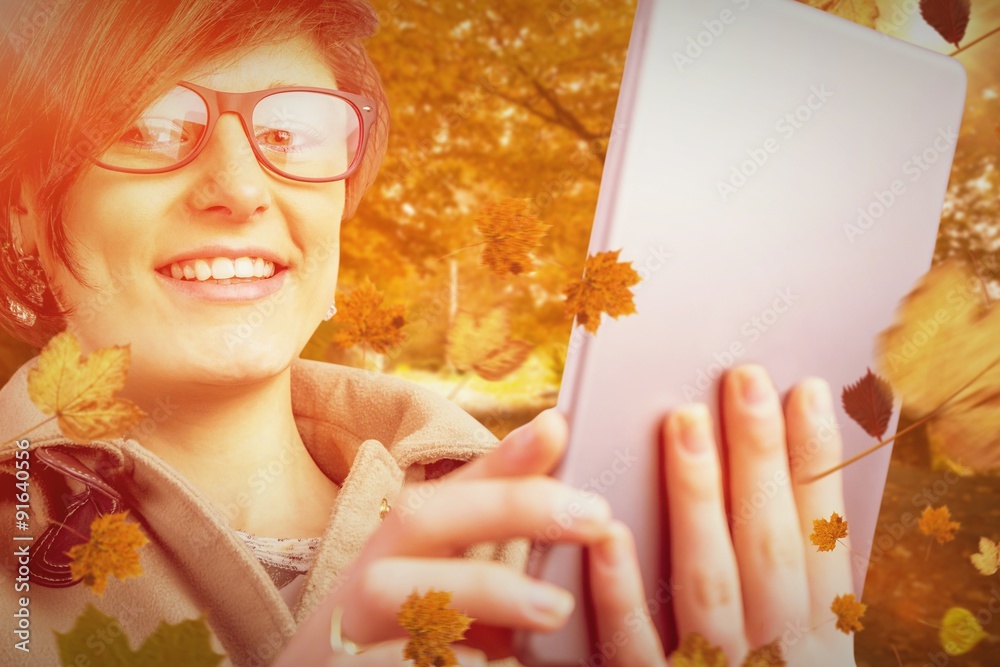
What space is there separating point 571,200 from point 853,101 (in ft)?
1.18

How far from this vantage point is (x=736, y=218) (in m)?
0.97

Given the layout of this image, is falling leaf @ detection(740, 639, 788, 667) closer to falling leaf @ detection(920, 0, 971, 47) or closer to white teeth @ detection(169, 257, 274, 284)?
white teeth @ detection(169, 257, 274, 284)

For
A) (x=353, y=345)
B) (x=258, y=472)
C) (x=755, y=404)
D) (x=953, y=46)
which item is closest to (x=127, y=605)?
(x=258, y=472)

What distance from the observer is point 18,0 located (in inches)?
32.0

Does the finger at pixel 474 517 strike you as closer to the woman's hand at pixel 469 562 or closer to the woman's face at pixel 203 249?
the woman's hand at pixel 469 562

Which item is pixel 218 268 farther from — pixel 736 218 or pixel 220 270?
pixel 736 218

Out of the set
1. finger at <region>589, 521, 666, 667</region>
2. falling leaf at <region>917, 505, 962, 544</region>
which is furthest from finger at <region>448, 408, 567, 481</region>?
falling leaf at <region>917, 505, 962, 544</region>

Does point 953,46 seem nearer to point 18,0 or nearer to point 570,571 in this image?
point 570,571

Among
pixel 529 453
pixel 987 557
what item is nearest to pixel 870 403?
pixel 987 557

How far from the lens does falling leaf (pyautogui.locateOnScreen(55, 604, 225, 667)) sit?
2.71 ft

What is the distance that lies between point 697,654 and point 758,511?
0.18 meters

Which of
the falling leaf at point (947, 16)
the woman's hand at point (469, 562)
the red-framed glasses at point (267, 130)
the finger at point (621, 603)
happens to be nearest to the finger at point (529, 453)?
the woman's hand at point (469, 562)

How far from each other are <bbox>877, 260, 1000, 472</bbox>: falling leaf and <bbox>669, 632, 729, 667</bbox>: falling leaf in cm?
41

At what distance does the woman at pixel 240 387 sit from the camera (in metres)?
0.82
